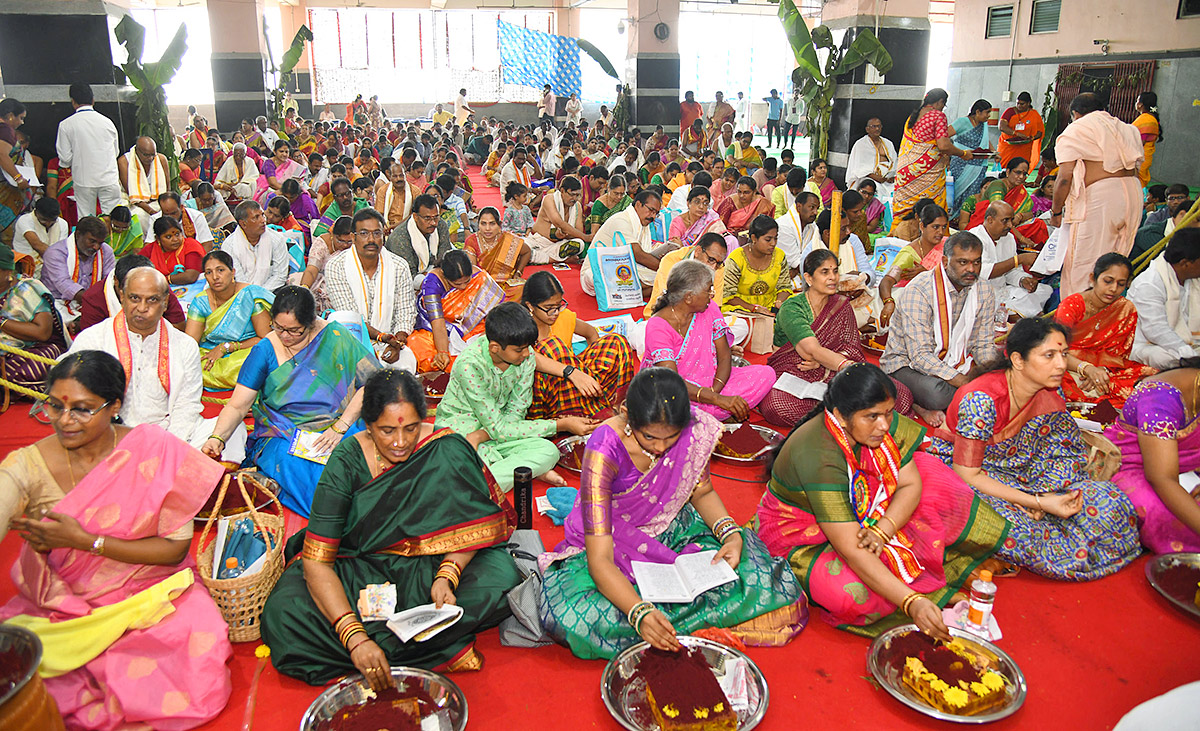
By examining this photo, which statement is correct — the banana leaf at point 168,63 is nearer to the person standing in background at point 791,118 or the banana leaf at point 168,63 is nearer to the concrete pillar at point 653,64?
the concrete pillar at point 653,64

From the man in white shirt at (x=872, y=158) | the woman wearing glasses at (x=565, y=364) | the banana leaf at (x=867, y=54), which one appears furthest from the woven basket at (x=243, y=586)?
the banana leaf at (x=867, y=54)

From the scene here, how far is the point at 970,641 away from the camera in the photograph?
96.7 inches

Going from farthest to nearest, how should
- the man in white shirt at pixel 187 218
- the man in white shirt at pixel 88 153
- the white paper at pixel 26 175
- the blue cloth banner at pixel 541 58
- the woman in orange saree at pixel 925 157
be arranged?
the blue cloth banner at pixel 541 58
the woman in orange saree at pixel 925 157
the man in white shirt at pixel 88 153
the white paper at pixel 26 175
the man in white shirt at pixel 187 218

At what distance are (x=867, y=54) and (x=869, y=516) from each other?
27.3ft

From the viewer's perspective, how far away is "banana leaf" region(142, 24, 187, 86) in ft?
30.9

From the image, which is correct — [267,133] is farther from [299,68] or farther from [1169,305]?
[1169,305]

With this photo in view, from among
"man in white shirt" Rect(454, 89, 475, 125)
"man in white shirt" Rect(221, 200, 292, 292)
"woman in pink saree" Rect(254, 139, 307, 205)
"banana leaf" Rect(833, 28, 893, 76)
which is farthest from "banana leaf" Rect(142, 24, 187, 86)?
"man in white shirt" Rect(454, 89, 475, 125)

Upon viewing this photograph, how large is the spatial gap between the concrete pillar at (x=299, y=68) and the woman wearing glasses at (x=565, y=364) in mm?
18630

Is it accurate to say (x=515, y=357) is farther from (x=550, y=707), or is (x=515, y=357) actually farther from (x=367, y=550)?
(x=550, y=707)

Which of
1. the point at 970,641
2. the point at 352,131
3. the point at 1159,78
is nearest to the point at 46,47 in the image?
the point at 352,131

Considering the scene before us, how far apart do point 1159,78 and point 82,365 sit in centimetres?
1380

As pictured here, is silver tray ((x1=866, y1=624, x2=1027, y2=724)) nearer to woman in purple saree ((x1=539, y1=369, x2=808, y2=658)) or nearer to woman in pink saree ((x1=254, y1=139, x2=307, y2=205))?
woman in purple saree ((x1=539, y1=369, x2=808, y2=658))

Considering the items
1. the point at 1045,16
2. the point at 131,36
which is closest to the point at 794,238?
the point at 131,36

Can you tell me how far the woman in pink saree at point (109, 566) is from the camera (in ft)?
7.17
